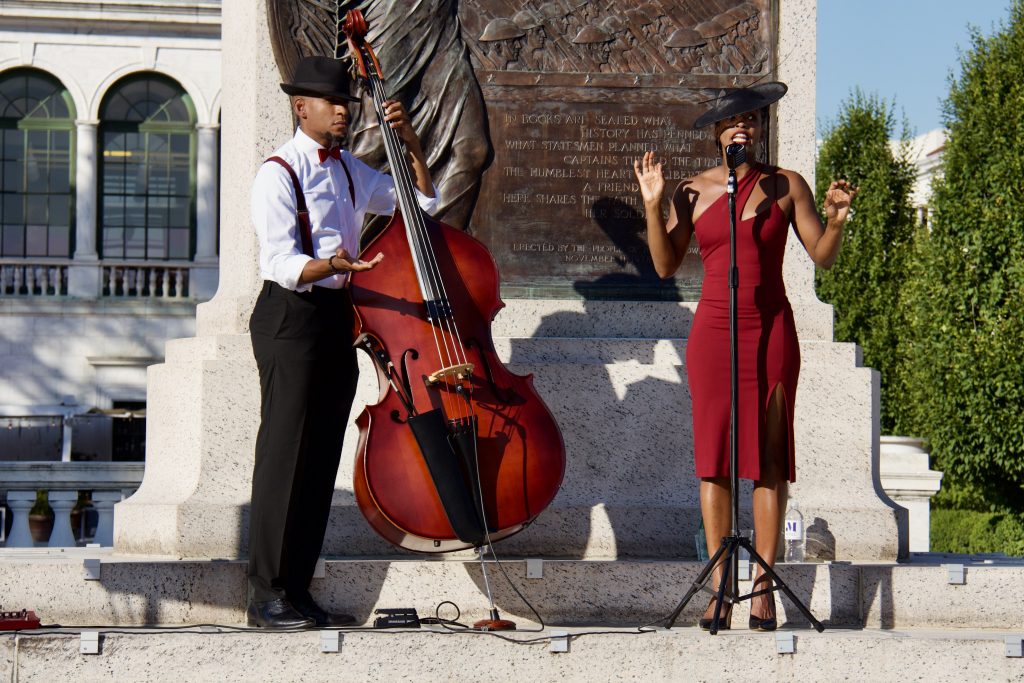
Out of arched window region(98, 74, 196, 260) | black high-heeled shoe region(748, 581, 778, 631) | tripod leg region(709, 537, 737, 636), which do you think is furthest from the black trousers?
arched window region(98, 74, 196, 260)

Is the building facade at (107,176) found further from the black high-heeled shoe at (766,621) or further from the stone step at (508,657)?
the black high-heeled shoe at (766,621)

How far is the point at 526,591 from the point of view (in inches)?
219

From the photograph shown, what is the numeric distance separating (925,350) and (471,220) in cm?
1451

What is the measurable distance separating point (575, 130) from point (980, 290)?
13.7m

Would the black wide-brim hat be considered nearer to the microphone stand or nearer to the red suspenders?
the microphone stand

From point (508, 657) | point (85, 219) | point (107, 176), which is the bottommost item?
point (508, 657)

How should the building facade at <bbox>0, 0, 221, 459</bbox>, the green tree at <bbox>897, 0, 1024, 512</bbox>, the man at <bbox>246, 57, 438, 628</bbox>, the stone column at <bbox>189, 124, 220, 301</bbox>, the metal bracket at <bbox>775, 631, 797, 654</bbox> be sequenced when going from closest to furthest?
the metal bracket at <bbox>775, 631, 797, 654</bbox>
the man at <bbox>246, 57, 438, 628</bbox>
the green tree at <bbox>897, 0, 1024, 512</bbox>
the building facade at <bbox>0, 0, 221, 459</bbox>
the stone column at <bbox>189, 124, 220, 301</bbox>

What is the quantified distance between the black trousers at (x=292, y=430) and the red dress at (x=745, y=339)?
3.98 feet

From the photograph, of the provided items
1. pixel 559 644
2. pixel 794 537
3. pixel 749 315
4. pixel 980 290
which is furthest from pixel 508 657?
pixel 980 290

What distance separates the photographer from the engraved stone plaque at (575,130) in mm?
6969

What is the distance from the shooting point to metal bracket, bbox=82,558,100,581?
17.6 ft

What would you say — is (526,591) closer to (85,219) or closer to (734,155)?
(734,155)

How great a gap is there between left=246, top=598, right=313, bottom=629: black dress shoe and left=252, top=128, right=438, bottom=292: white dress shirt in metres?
1.01

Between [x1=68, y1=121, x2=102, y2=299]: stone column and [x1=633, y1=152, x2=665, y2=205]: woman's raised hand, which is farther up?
[x1=68, y1=121, x2=102, y2=299]: stone column
